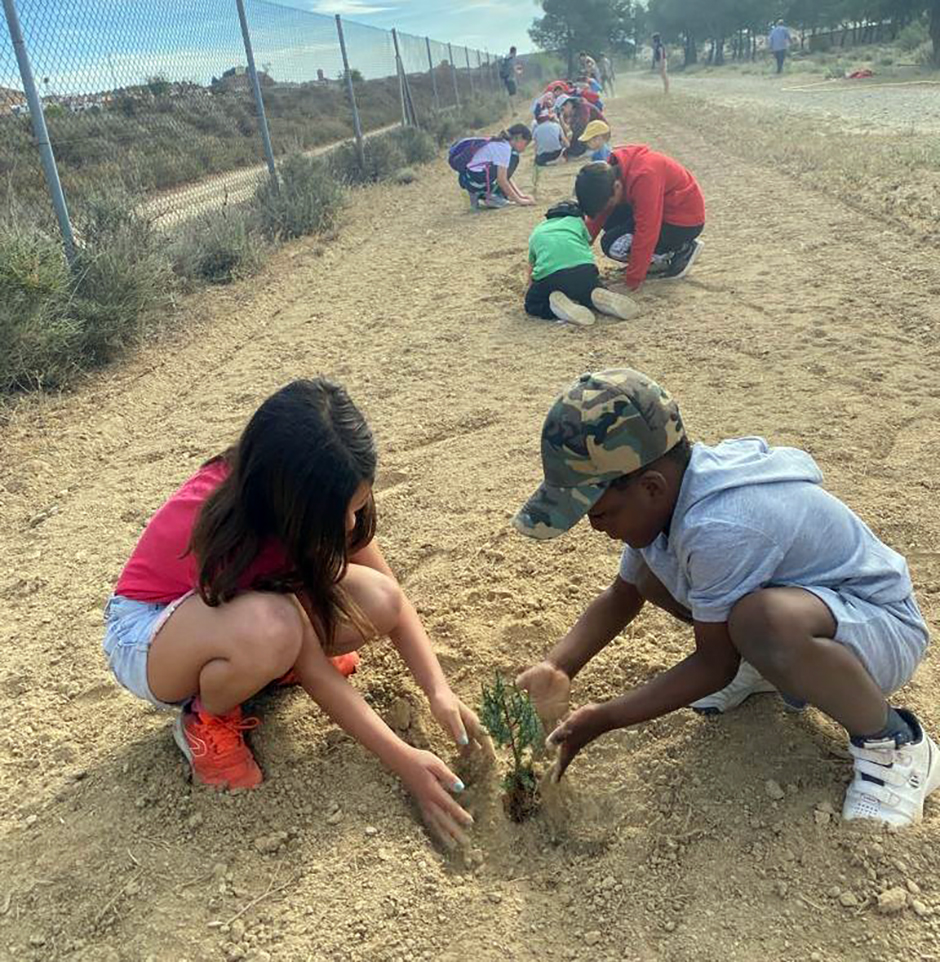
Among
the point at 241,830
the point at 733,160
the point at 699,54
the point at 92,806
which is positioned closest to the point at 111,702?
the point at 92,806

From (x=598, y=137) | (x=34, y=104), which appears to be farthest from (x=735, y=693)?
(x=598, y=137)

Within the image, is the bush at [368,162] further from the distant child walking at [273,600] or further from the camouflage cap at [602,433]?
the camouflage cap at [602,433]

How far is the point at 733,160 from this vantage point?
37.3 feet

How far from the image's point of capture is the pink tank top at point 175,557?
6.29 feet

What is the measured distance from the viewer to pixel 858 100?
62.4ft

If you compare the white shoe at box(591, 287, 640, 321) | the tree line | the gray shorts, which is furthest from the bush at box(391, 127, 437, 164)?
the tree line

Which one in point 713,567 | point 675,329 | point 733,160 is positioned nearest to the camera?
point 713,567

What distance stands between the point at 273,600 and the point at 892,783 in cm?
133

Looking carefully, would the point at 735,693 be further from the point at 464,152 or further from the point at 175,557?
the point at 464,152

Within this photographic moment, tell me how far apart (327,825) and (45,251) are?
169 inches

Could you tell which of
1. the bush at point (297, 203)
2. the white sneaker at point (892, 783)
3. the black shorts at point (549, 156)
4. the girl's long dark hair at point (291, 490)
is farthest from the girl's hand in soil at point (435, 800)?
the black shorts at point (549, 156)

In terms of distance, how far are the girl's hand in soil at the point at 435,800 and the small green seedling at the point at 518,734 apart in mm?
121

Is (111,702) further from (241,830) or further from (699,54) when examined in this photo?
(699,54)

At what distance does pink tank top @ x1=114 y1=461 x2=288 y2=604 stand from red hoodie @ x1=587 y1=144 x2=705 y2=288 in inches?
174
